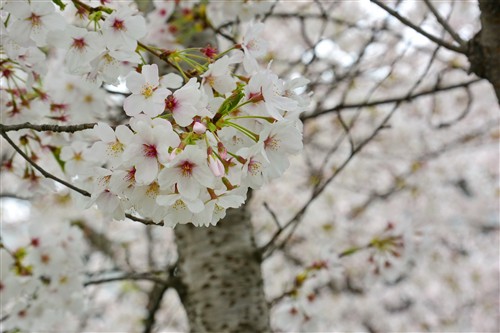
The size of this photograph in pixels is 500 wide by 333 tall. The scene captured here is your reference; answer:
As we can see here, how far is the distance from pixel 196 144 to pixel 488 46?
820 millimetres

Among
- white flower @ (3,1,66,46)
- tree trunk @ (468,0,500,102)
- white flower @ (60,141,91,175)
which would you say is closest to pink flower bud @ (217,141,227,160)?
white flower @ (3,1,66,46)

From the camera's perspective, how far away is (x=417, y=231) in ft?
7.09

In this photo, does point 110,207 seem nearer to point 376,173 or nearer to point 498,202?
point 376,173

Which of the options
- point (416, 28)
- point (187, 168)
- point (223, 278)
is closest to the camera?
point (187, 168)

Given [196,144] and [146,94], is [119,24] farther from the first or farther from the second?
[196,144]

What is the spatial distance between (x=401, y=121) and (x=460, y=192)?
201cm

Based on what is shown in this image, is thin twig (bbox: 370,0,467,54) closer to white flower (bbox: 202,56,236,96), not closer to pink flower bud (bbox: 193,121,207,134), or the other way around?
white flower (bbox: 202,56,236,96)

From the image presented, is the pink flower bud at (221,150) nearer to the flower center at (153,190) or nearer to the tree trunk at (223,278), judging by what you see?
the flower center at (153,190)

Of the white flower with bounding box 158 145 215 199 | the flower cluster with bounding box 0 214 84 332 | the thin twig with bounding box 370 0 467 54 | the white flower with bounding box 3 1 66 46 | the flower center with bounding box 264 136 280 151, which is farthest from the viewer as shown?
the flower cluster with bounding box 0 214 84 332

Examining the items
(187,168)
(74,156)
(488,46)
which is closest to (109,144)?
(187,168)

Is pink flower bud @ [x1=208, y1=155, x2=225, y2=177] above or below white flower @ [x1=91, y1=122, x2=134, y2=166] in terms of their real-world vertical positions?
below

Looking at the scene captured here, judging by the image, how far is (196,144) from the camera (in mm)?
755

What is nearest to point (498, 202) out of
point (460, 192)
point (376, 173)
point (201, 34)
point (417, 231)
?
point (460, 192)

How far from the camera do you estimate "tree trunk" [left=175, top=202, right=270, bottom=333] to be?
1.67 m
